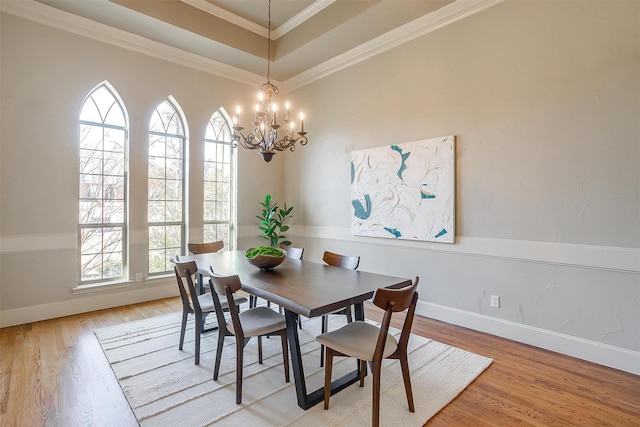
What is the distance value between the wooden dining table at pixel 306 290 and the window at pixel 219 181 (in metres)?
2.19

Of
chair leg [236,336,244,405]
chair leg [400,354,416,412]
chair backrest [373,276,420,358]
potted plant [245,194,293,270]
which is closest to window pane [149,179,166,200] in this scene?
potted plant [245,194,293,270]

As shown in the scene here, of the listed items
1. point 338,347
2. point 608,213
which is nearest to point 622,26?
point 608,213

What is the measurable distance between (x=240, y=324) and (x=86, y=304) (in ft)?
9.38

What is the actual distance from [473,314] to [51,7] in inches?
220

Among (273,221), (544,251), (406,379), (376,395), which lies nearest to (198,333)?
(376,395)

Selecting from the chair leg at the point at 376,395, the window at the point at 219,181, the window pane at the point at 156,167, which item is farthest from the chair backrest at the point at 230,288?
the window at the point at 219,181

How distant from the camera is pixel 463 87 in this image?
10.9 feet

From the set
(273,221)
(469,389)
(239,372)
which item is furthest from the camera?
(273,221)

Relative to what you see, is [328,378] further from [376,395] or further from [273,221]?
[273,221]

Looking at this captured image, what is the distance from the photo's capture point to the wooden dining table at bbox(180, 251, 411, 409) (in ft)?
→ 6.11

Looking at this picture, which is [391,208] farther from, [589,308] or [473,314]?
[589,308]

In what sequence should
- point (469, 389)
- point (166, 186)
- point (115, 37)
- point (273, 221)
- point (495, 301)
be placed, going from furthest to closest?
1. point (273, 221)
2. point (166, 186)
3. point (115, 37)
4. point (495, 301)
5. point (469, 389)

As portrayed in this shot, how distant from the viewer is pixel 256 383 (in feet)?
7.40

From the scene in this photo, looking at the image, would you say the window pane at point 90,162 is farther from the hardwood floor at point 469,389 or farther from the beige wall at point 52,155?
the hardwood floor at point 469,389
